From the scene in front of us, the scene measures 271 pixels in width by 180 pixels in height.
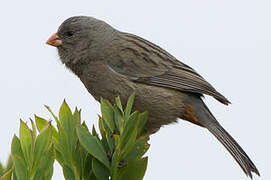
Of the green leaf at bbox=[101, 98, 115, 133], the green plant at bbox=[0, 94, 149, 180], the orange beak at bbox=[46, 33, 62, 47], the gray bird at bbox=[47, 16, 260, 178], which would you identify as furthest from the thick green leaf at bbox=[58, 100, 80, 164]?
the orange beak at bbox=[46, 33, 62, 47]

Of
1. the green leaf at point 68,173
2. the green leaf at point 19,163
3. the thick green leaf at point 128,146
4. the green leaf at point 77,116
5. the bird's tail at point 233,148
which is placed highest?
the green leaf at point 77,116

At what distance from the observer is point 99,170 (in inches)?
100

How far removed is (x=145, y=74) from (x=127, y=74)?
9.5 inches

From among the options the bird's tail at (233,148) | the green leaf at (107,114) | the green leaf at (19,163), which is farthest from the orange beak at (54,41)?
the green leaf at (19,163)

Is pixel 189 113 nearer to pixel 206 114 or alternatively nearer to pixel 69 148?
pixel 206 114

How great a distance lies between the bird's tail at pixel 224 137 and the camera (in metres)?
4.70

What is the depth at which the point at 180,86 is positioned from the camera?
17.5 ft

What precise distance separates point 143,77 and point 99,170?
9.31 feet

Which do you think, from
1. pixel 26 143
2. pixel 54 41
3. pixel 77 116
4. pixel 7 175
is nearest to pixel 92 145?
pixel 77 116

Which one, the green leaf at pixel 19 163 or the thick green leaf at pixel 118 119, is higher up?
the thick green leaf at pixel 118 119

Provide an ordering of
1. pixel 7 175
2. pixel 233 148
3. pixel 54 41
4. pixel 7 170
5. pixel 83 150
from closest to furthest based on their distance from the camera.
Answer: pixel 7 175
pixel 7 170
pixel 83 150
pixel 233 148
pixel 54 41

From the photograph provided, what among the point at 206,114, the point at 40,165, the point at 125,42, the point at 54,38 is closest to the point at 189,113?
the point at 206,114

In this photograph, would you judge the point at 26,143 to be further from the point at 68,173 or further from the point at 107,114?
the point at 107,114

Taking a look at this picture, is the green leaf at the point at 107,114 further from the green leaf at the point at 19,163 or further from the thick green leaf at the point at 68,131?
the green leaf at the point at 19,163
